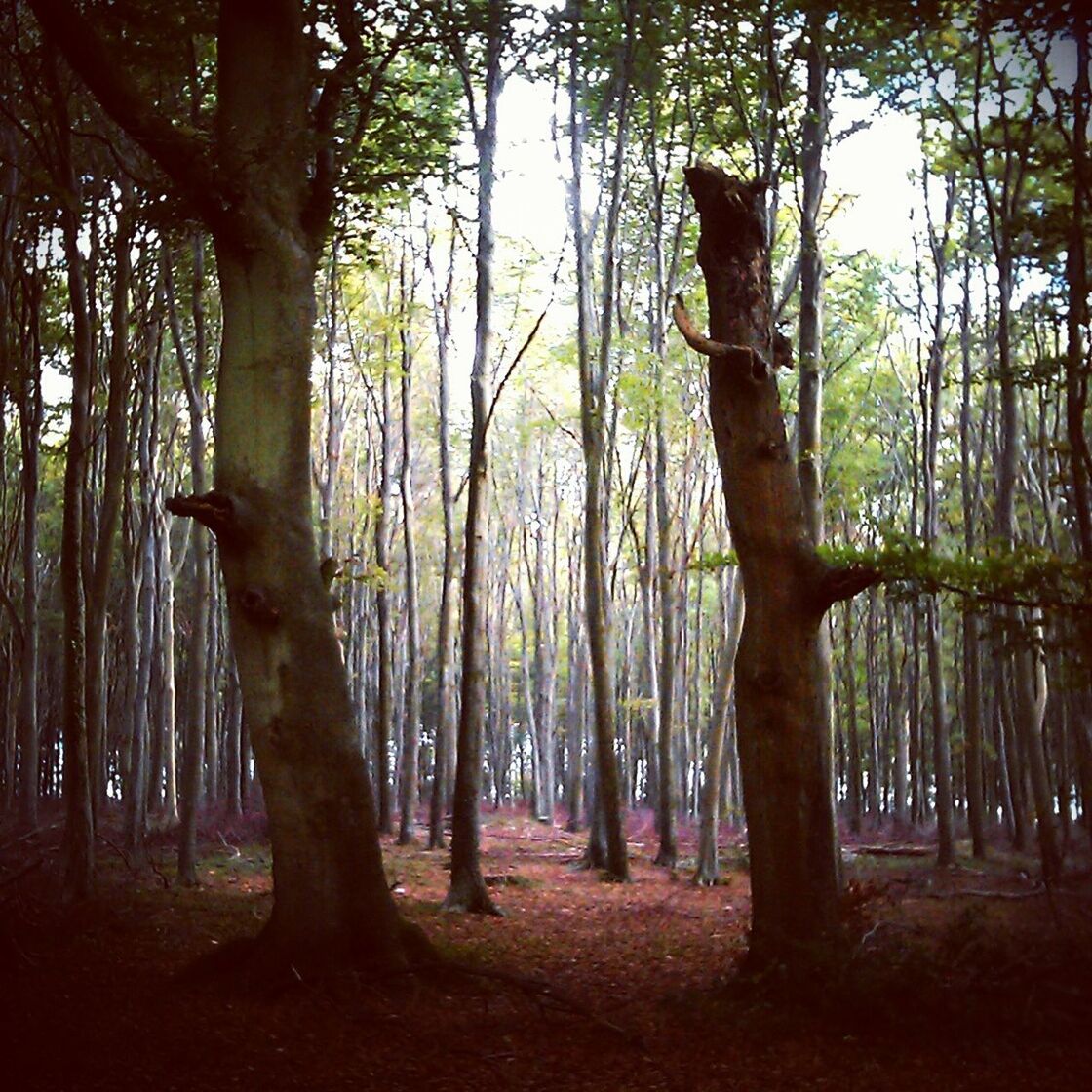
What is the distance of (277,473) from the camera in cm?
713

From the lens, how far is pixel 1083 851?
16969 millimetres

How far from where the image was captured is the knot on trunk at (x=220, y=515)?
265 inches

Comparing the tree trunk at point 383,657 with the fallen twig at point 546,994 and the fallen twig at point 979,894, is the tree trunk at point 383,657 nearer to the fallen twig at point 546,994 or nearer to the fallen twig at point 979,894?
the fallen twig at point 979,894

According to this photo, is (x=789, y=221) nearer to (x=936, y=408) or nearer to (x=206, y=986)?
(x=936, y=408)

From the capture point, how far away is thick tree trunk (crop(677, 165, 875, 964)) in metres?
6.94

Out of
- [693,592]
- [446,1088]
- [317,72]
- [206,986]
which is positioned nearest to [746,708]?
[446,1088]

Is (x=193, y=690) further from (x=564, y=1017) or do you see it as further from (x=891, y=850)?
(x=891, y=850)

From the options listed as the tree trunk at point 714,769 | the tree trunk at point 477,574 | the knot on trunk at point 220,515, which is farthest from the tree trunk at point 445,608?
the knot on trunk at point 220,515

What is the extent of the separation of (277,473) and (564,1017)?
362cm

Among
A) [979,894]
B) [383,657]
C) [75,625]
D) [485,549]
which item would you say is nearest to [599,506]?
[485,549]

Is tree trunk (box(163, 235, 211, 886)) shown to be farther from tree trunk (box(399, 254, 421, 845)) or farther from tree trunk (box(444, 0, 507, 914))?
tree trunk (box(399, 254, 421, 845))

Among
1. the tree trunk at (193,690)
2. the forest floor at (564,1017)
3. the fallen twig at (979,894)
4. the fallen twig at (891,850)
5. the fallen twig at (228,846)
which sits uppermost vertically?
the tree trunk at (193,690)

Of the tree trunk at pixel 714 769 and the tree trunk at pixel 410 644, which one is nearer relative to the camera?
the tree trunk at pixel 714 769

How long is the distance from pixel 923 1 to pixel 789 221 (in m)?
11.3
